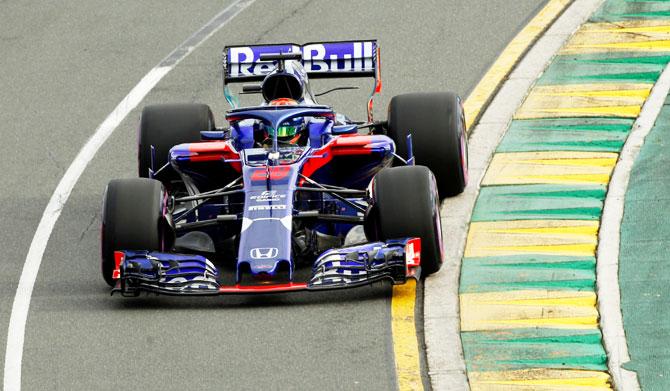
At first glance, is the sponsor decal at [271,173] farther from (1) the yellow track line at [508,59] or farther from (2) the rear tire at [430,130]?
(1) the yellow track line at [508,59]

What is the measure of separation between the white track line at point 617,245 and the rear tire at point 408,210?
1.31 metres

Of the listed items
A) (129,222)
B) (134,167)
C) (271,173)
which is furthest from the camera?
(134,167)

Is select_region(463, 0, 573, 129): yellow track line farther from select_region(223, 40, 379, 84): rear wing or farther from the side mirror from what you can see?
the side mirror

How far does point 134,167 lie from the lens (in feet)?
58.9

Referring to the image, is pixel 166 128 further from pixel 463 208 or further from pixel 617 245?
pixel 617 245

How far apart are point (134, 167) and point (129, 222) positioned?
3719 millimetres

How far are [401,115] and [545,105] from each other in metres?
3.17

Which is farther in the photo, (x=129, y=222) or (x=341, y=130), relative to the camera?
(x=341, y=130)

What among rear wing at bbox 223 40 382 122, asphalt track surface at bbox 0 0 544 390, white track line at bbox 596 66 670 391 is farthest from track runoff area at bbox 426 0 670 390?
rear wing at bbox 223 40 382 122

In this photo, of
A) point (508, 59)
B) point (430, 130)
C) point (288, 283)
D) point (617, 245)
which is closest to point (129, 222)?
point (288, 283)

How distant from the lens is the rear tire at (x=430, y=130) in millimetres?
15992

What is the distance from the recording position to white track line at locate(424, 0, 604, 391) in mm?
12859

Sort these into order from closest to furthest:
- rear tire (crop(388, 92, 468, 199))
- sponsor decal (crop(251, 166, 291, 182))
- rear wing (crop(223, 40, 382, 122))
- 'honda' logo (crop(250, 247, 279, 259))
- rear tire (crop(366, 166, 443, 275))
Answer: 'honda' logo (crop(250, 247, 279, 259)) < rear tire (crop(366, 166, 443, 275)) < sponsor decal (crop(251, 166, 291, 182)) < rear tire (crop(388, 92, 468, 199)) < rear wing (crop(223, 40, 382, 122))

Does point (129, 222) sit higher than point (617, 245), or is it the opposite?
point (129, 222)
